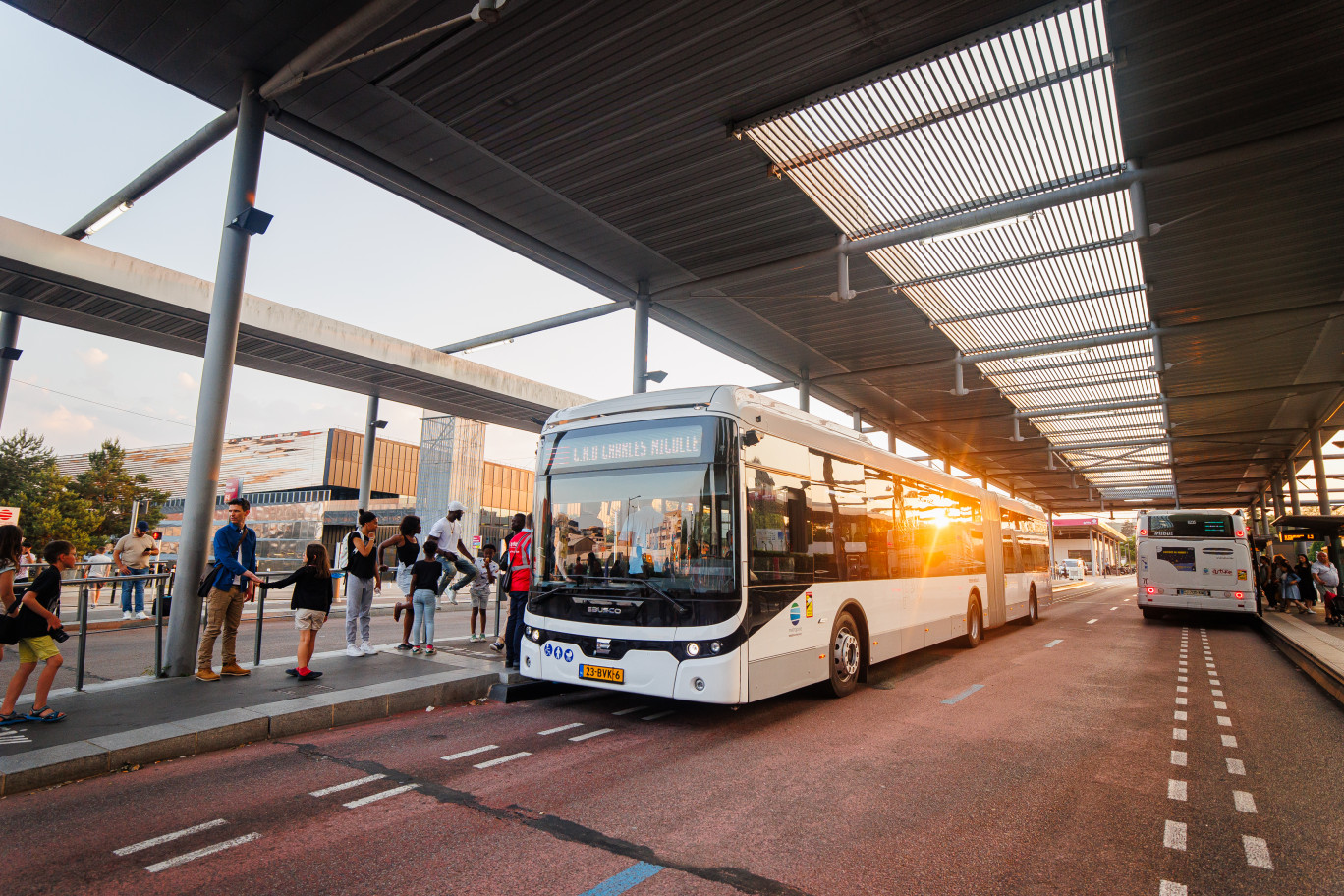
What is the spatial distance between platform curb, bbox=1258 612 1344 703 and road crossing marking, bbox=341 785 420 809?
10440 mm

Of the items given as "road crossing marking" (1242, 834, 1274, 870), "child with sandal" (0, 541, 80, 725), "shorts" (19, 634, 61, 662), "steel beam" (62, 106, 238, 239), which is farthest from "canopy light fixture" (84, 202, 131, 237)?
"road crossing marking" (1242, 834, 1274, 870)

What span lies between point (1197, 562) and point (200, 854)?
68.8 ft

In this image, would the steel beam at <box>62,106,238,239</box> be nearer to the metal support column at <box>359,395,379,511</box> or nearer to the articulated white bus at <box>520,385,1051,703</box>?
the articulated white bus at <box>520,385,1051,703</box>

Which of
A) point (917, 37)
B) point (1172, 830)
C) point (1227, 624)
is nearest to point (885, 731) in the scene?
point (1172, 830)

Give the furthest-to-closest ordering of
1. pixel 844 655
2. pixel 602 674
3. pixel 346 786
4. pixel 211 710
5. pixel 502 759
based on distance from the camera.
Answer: pixel 844 655
pixel 602 674
pixel 211 710
pixel 502 759
pixel 346 786

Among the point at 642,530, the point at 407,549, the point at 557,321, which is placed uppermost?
the point at 557,321

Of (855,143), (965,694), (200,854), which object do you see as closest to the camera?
(200,854)

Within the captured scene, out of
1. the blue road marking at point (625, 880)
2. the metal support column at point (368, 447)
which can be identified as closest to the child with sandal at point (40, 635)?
the blue road marking at point (625, 880)

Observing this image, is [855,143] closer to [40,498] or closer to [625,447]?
[625,447]

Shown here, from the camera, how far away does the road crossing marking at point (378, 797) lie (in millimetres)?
4477

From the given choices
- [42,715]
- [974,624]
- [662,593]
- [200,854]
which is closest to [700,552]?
[662,593]

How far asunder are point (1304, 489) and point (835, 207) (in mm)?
45273

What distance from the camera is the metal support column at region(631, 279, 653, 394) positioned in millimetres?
14477

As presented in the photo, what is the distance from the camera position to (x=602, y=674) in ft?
21.5
